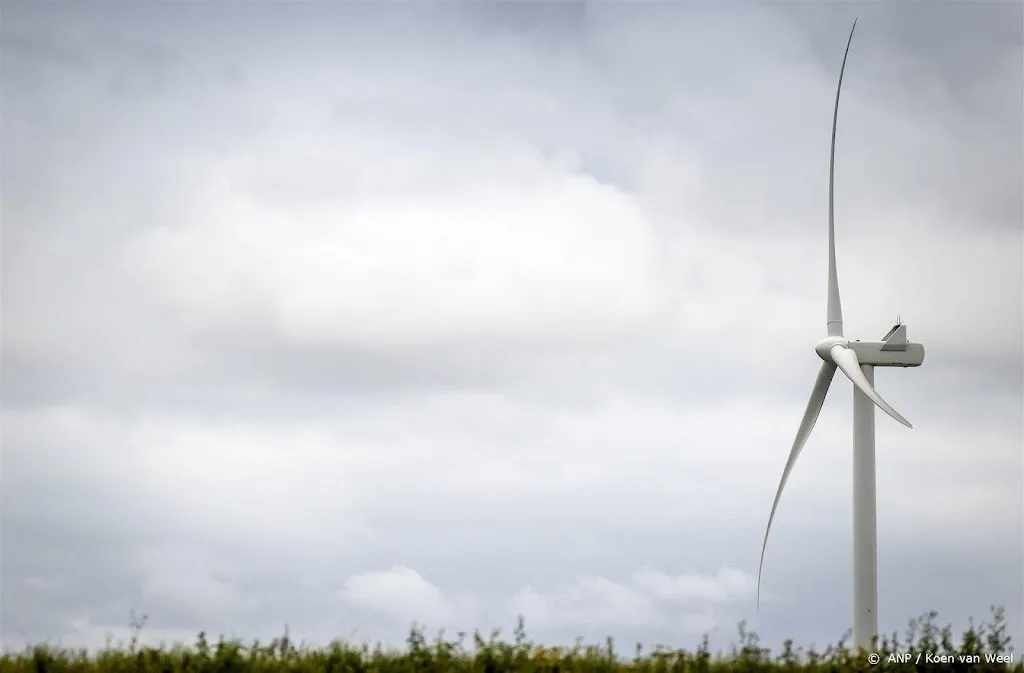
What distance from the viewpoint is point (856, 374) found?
26297 millimetres

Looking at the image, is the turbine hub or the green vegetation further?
the turbine hub

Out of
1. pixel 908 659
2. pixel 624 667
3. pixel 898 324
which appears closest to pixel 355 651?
pixel 624 667

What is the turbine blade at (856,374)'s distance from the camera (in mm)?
25031

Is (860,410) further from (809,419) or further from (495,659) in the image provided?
(495,659)

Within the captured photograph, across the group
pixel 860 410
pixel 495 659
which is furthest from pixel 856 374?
pixel 495 659

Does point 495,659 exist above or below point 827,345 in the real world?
below

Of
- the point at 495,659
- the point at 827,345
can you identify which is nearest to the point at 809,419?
the point at 827,345

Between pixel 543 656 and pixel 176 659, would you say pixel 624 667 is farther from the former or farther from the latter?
pixel 176 659

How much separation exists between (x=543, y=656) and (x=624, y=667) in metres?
1.11

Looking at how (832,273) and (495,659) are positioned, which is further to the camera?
(832,273)

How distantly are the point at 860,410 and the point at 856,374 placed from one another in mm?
858

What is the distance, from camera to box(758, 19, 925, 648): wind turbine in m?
25.0

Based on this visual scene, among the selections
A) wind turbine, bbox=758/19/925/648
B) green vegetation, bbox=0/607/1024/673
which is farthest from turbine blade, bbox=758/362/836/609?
green vegetation, bbox=0/607/1024/673

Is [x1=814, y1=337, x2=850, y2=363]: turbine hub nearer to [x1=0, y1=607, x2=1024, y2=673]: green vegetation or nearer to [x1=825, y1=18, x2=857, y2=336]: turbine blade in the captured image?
[x1=825, y1=18, x2=857, y2=336]: turbine blade
